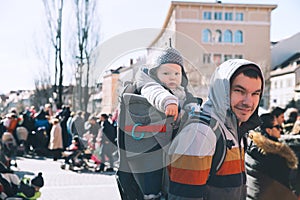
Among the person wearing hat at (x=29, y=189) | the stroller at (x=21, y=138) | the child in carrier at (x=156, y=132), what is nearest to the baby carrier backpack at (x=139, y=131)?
the child in carrier at (x=156, y=132)

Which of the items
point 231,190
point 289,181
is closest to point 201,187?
point 231,190

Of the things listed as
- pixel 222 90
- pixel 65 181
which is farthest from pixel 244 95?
pixel 65 181

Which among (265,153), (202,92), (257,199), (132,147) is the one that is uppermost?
(202,92)

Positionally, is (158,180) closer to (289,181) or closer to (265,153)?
(265,153)

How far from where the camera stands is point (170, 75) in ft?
3.67

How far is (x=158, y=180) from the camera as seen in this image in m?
1.16

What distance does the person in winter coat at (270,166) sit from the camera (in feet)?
8.30

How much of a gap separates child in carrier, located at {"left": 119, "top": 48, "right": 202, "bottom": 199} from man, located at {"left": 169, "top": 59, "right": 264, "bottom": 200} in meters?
0.04

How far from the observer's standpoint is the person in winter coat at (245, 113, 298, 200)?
2529 millimetres

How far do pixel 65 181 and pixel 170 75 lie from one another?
506 centimetres

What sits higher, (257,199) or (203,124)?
(203,124)

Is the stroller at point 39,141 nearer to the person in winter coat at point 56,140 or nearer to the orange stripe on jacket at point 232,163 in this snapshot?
the person in winter coat at point 56,140

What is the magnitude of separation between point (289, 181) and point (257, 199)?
24 cm

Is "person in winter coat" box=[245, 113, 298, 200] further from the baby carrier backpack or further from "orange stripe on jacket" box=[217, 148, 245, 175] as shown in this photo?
the baby carrier backpack
